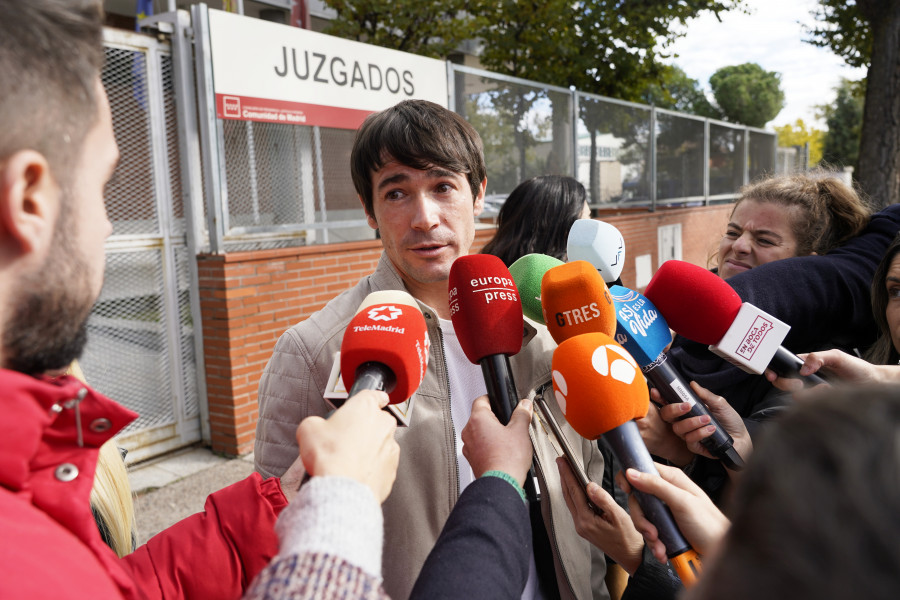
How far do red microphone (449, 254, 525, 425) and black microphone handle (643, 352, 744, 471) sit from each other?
0.31m

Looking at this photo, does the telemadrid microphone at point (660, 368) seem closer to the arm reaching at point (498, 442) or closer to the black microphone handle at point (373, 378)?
the arm reaching at point (498, 442)

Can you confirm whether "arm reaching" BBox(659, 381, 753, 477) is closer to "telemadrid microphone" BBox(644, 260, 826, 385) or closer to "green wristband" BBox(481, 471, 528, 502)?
"telemadrid microphone" BBox(644, 260, 826, 385)

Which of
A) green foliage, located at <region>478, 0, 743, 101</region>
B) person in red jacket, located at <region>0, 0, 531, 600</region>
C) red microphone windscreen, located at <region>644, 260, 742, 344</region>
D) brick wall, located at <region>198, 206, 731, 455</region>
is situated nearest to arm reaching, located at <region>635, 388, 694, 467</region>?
red microphone windscreen, located at <region>644, 260, 742, 344</region>

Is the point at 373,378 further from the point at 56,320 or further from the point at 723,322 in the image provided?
the point at 723,322

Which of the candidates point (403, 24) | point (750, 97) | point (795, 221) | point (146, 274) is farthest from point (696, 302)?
point (750, 97)

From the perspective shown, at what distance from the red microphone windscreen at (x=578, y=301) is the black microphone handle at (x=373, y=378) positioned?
397 millimetres

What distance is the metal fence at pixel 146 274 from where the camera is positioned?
173 inches

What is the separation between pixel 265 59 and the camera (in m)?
4.75

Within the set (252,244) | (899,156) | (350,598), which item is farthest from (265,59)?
(899,156)

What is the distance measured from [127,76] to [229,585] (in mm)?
4232

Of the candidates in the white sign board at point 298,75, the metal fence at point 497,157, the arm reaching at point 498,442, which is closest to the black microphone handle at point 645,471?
the arm reaching at point 498,442

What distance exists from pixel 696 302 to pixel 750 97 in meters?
40.6

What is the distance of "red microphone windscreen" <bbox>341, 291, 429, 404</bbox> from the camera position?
1214 mm

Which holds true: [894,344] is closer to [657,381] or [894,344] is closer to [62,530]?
[657,381]
